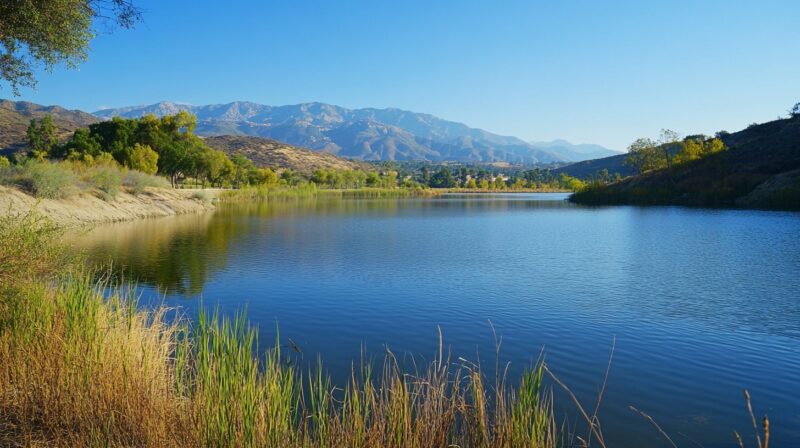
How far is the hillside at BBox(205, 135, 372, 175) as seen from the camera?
529ft

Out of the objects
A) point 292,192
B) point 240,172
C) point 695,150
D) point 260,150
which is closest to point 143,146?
point 240,172

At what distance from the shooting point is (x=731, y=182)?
6262 cm

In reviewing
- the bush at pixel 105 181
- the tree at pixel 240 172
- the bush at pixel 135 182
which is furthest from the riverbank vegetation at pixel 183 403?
the tree at pixel 240 172

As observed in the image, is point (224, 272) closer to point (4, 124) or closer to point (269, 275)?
point (269, 275)

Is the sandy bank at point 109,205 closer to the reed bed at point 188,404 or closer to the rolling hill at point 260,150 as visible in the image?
the reed bed at point 188,404

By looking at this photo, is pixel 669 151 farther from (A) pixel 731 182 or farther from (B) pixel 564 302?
(B) pixel 564 302

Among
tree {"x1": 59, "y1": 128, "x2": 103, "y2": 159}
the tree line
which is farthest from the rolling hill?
tree {"x1": 59, "y1": 128, "x2": 103, "y2": 159}

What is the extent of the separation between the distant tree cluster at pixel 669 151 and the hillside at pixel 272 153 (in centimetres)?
8991

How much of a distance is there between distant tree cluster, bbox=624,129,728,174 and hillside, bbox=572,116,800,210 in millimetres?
5484

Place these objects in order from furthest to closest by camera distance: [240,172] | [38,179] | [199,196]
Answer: [240,172]
[199,196]
[38,179]

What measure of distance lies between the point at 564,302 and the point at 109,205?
37.2 meters

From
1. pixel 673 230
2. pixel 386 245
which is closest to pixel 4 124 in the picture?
pixel 386 245

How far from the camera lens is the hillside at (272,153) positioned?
161250 mm

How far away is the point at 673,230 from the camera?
115ft
